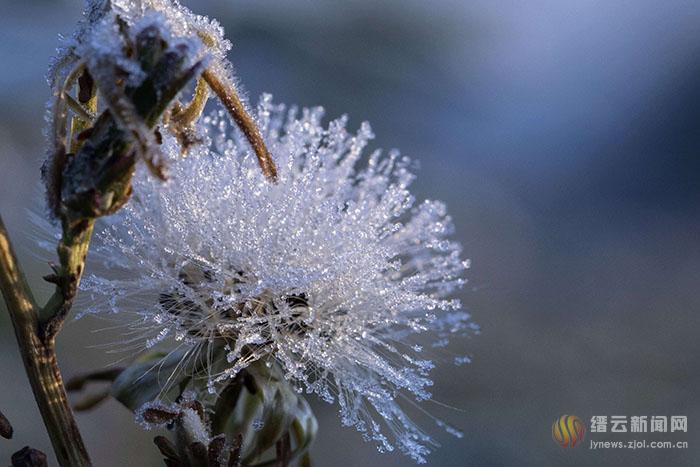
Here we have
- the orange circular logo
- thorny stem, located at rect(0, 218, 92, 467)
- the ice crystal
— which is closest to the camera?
thorny stem, located at rect(0, 218, 92, 467)

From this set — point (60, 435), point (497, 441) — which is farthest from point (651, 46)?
point (60, 435)

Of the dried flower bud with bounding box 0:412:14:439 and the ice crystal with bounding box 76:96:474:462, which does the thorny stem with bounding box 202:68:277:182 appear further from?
the dried flower bud with bounding box 0:412:14:439

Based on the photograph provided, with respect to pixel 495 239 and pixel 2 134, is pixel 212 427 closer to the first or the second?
pixel 2 134

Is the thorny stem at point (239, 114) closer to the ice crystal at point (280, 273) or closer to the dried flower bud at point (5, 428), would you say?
the ice crystal at point (280, 273)

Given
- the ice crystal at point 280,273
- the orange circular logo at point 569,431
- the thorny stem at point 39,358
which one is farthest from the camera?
the orange circular logo at point 569,431

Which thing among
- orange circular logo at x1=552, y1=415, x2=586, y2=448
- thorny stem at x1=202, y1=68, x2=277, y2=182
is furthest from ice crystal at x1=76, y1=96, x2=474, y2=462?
orange circular logo at x1=552, y1=415, x2=586, y2=448

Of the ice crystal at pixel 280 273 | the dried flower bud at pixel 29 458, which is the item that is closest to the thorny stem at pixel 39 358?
the dried flower bud at pixel 29 458

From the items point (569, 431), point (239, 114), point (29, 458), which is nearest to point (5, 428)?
point (29, 458)
